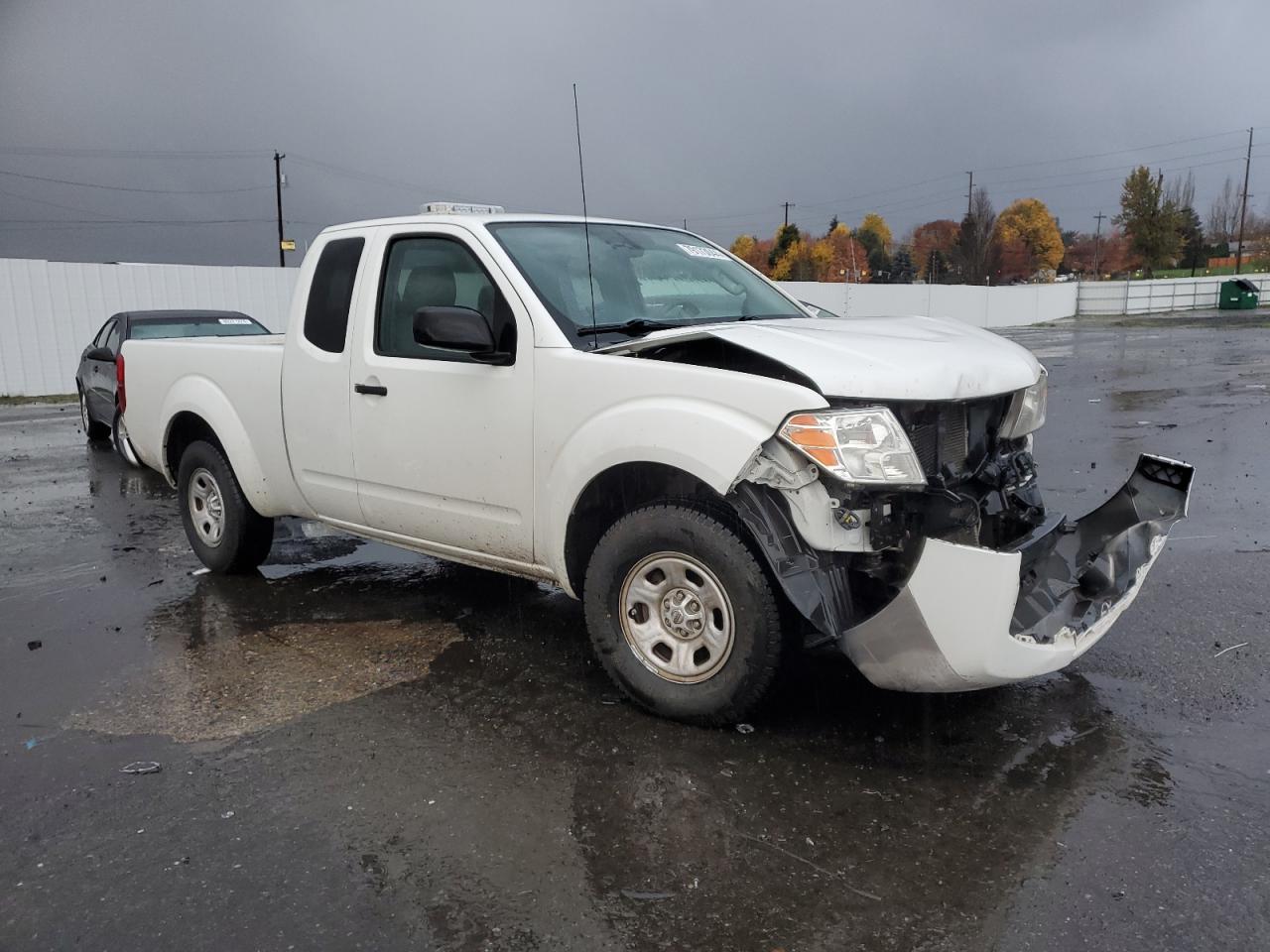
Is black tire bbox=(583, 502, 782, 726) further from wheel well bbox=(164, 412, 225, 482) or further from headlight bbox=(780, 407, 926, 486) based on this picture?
wheel well bbox=(164, 412, 225, 482)

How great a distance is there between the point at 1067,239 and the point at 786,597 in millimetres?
135005

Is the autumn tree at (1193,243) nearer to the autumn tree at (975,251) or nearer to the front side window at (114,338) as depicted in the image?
the autumn tree at (975,251)

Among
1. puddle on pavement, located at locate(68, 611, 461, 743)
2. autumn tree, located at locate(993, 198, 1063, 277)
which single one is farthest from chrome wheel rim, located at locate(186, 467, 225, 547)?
autumn tree, located at locate(993, 198, 1063, 277)

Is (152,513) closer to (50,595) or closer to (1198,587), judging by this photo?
(50,595)

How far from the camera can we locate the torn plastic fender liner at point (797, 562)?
344 cm

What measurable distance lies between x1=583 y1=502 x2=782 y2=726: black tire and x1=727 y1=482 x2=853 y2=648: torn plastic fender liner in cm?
10

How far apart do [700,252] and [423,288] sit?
1519 millimetres

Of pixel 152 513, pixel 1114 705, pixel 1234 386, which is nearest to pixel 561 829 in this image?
pixel 1114 705

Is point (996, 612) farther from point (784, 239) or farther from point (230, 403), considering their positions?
point (784, 239)

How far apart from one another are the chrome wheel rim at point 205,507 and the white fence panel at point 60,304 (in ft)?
54.0

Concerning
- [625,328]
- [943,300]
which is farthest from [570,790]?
[943,300]

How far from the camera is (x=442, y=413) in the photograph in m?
4.61

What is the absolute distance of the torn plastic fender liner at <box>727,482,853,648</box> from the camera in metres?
3.44

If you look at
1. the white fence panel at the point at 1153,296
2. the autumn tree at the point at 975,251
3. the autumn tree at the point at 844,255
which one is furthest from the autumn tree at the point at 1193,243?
the white fence panel at the point at 1153,296
